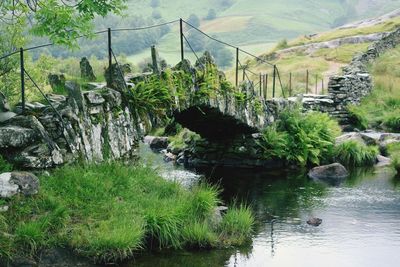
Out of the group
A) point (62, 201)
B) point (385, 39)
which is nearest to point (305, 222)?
point (62, 201)

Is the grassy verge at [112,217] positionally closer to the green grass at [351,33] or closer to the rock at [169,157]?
the rock at [169,157]

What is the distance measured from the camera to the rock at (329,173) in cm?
2650

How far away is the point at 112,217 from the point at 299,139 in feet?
57.5

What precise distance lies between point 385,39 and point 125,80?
40602mm

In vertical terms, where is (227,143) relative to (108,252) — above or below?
below

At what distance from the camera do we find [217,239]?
15.4 meters

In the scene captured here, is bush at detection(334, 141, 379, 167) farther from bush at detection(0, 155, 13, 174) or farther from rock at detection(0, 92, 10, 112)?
bush at detection(0, 155, 13, 174)

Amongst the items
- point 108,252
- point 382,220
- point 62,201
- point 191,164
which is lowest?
point 191,164

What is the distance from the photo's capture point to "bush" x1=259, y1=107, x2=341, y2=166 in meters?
29.4

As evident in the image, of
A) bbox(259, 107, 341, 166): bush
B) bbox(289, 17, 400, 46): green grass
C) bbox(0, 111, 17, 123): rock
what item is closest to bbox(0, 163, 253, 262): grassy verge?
bbox(0, 111, 17, 123): rock

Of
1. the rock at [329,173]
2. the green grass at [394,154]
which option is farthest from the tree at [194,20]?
the rock at [329,173]

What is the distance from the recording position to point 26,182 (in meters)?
13.0

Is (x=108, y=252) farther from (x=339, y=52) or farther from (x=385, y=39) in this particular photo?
(x=339, y=52)

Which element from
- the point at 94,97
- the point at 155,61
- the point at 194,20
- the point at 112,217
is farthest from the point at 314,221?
the point at 194,20
